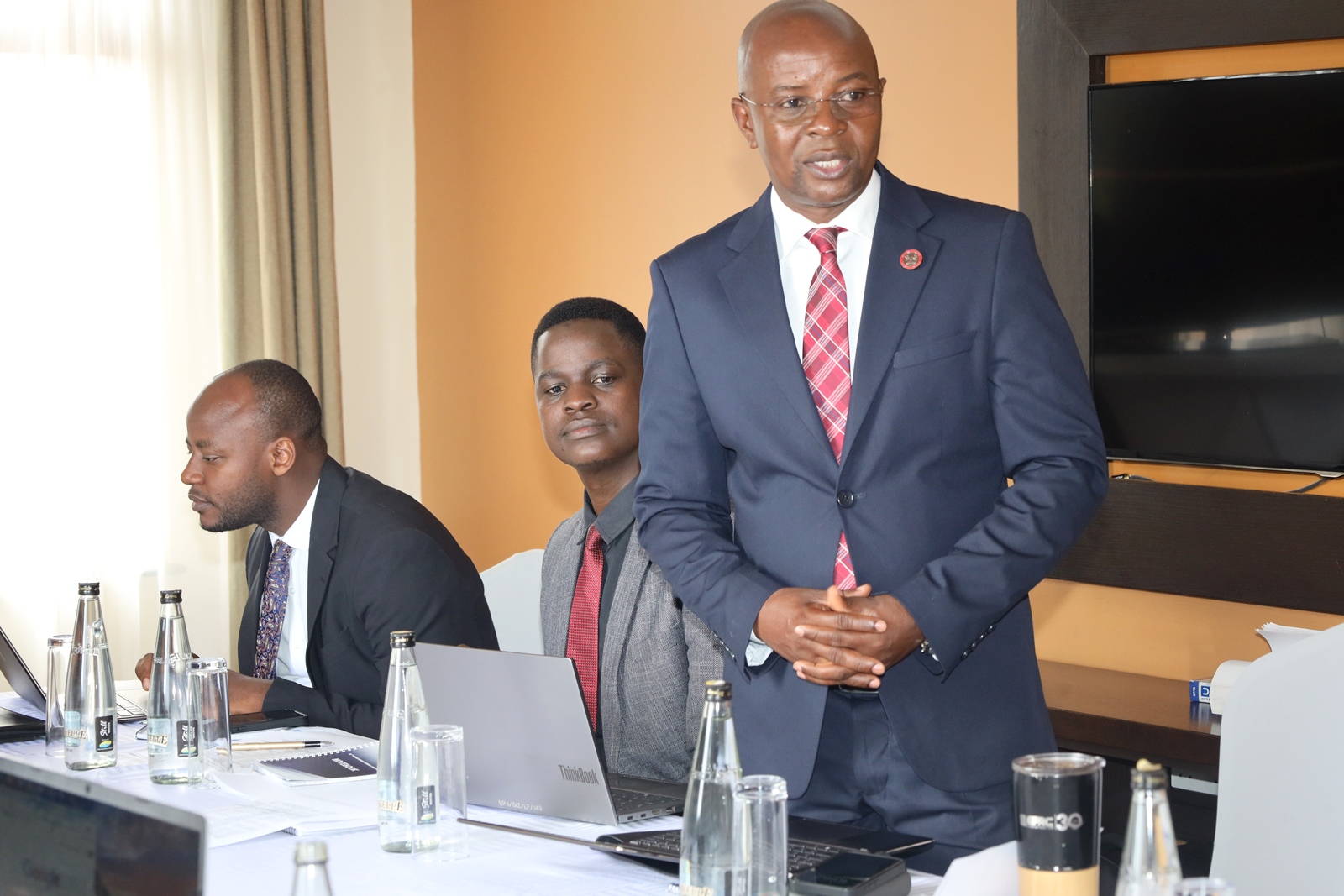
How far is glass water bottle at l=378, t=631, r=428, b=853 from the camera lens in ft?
5.34

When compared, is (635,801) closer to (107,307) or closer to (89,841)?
(89,841)

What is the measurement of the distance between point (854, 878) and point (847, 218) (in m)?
0.92

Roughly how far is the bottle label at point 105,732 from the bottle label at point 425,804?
73cm

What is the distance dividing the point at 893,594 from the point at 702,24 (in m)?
2.69

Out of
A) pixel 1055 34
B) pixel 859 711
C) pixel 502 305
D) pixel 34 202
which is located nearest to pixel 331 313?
pixel 502 305

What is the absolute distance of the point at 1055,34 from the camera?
3127mm

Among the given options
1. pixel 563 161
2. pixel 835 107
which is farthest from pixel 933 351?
pixel 563 161

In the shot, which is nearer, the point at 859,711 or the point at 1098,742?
the point at 859,711

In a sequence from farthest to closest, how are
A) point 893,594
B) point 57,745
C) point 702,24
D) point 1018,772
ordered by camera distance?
1. point 702,24
2. point 57,745
3. point 893,594
4. point 1018,772

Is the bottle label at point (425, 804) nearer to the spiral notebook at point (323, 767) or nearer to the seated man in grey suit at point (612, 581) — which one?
the spiral notebook at point (323, 767)

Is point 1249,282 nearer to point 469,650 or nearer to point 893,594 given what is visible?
point 893,594

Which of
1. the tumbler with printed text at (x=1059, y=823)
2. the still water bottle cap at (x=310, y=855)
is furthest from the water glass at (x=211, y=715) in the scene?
the tumbler with printed text at (x=1059, y=823)

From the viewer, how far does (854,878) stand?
4.45ft

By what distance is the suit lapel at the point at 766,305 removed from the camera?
1.82 m
